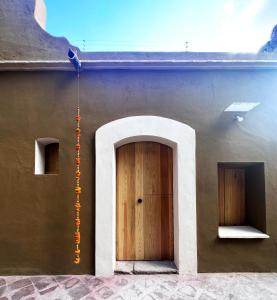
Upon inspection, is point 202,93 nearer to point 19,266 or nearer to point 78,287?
point 78,287

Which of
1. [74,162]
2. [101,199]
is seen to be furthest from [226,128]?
[74,162]

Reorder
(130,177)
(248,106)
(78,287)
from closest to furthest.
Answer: (78,287) → (248,106) → (130,177)

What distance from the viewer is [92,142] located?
3338mm

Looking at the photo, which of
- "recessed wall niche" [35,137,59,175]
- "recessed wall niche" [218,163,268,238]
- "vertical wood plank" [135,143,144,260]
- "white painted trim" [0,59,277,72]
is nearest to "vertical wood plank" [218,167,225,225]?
"recessed wall niche" [218,163,268,238]

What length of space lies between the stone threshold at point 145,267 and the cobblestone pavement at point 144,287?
0.24 feet

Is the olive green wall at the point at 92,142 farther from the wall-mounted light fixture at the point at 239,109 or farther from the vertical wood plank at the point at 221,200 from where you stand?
the vertical wood plank at the point at 221,200

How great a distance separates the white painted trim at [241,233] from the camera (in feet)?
10.7

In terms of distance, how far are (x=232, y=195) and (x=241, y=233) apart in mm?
708

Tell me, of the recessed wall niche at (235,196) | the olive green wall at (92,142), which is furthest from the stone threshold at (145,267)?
the recessed wall niche at (235,196)

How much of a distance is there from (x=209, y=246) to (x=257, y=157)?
1.65 meters

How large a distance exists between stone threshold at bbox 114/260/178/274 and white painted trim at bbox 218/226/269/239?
967 millimetres

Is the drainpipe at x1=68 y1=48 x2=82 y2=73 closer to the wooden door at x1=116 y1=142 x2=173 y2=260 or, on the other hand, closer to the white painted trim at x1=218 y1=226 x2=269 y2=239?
the wooden door at x1=116 y1=142 x2=173 y2=260

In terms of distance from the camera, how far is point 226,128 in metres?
3.38

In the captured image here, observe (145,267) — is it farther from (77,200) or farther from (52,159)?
(52,159)
